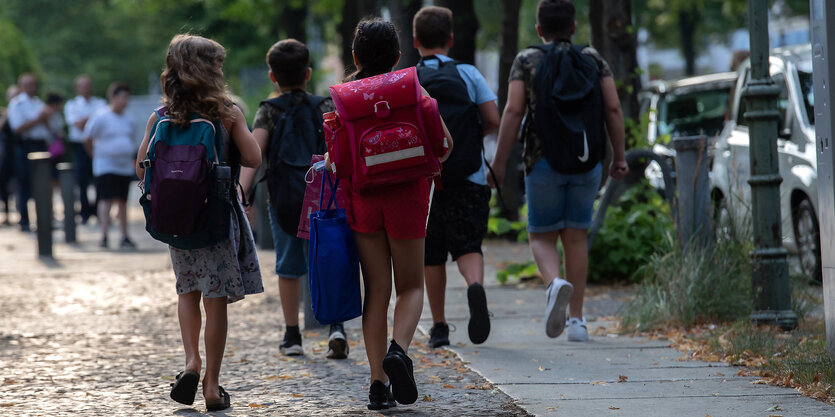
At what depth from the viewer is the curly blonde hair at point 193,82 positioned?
5016mm

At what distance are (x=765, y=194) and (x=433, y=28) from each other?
2.12 meters

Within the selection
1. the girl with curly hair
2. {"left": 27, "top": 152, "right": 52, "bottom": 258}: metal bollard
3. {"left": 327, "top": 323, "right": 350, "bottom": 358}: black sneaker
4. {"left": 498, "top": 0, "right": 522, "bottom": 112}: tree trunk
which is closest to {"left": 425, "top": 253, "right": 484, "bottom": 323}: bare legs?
{"left": 327, "top": 323, "right": 350, "bottom": 358}: black sneaker

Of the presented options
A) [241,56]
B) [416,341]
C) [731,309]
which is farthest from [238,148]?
[241,56]

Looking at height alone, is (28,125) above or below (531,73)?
above

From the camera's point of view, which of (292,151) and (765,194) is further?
(765,194)

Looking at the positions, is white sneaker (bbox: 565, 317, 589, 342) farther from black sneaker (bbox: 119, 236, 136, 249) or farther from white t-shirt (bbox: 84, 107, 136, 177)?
black sneaker (bbox: 119, 236, 136, 249)

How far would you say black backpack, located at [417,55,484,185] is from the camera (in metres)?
6.27

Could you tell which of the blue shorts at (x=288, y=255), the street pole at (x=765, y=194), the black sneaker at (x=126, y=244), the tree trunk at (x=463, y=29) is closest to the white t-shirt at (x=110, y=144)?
the black sneaker at (x=126, y=244)

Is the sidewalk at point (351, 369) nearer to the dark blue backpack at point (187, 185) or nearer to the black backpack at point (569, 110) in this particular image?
the dark blue backpack at point (187, 185)

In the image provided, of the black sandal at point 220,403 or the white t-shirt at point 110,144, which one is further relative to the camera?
the white t-shirt at point 110,144

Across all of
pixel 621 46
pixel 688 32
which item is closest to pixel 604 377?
pixel 621 46

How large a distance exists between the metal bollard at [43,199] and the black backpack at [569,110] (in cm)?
838

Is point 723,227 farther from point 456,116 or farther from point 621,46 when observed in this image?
point 621,46

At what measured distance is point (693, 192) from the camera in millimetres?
7508
